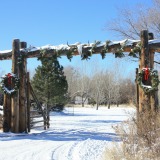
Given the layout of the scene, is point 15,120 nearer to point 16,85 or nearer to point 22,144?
point 16,85

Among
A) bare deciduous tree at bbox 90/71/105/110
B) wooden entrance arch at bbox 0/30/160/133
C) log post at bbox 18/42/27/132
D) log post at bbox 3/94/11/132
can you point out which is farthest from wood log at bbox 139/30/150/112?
bare deciduous tree at bbox 90/71/105/110

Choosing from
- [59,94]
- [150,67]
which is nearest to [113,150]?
[150,67]

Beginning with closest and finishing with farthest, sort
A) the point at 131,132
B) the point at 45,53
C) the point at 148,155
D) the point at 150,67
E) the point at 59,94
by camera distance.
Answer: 1. the point at 148,155
2. the point at 131,132
3. the point at 150,67
4. the point at 45,53
5. the point at 59,94

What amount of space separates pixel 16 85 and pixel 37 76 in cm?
1360

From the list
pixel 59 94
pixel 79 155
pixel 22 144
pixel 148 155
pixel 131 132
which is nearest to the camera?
pixel 148 155

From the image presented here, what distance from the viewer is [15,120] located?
14.2 m

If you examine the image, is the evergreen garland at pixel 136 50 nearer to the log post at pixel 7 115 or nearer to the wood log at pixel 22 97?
the wood log at pixel 22 97

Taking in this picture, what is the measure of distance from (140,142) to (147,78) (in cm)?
559

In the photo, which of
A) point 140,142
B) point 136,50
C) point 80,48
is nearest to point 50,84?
point 80,48

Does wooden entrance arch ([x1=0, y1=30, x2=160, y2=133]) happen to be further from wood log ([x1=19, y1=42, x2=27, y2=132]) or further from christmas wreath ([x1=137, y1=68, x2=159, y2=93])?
christmas wreath ([x1=137, y1=68, x2=159, y2=93])

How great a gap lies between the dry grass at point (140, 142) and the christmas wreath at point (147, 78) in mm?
4698

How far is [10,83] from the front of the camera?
1428 cm

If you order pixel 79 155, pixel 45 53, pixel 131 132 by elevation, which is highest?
pixel 45 53

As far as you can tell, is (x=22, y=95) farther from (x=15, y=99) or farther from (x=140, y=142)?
(x=140, y=142)
